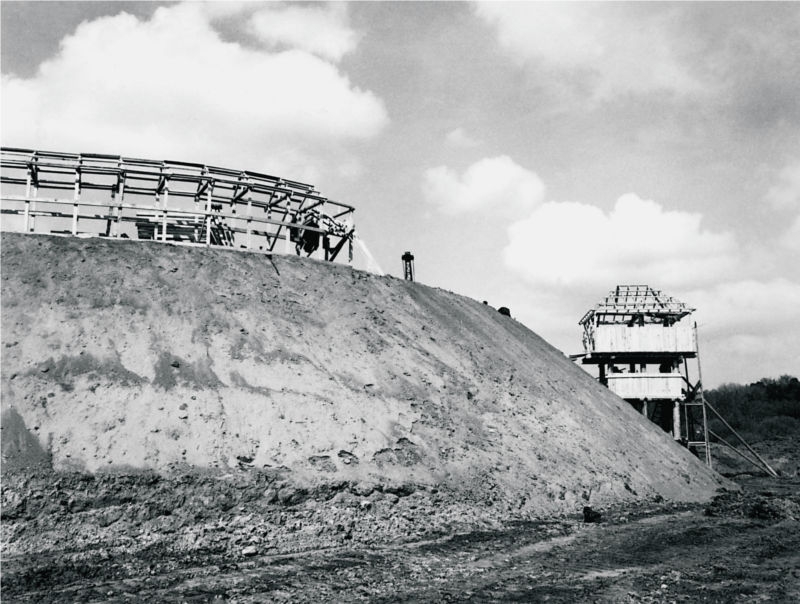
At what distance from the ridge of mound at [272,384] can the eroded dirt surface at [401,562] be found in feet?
4.42

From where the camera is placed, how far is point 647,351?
39.4m

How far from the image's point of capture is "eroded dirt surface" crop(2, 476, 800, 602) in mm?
11062

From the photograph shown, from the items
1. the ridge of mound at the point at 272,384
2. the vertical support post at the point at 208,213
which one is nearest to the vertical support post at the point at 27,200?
the ridge of mound at the point at 272,384

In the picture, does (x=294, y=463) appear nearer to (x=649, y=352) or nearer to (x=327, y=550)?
(x=327, y=550)

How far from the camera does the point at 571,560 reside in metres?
13.8

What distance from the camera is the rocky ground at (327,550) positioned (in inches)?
441

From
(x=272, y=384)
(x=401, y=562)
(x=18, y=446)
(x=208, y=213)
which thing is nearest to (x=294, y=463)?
(x=272, y=384)

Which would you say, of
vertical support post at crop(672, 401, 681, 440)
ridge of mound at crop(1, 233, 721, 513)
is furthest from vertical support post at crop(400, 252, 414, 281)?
vertical support post at crop(672, 401, 681, 440)

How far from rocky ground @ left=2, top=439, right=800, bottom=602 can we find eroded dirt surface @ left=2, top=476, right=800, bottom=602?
3 cm

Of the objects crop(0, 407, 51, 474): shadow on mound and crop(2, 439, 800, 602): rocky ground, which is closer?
crop(2, 439, 800, 602): rocky ground

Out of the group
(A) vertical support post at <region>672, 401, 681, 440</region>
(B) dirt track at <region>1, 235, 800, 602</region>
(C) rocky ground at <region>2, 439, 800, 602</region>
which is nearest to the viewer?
(C) rocky ground at <region>2, 439, 800, 602</region>

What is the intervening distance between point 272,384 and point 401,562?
19.6 ft

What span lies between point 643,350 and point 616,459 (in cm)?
1801

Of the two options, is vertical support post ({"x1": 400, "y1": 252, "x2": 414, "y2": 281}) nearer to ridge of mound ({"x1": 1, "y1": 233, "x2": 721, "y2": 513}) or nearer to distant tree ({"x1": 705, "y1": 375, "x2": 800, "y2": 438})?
ridge of mound ({"x1": 1, "y1": 233, "x2": 721, "y2": 513})
